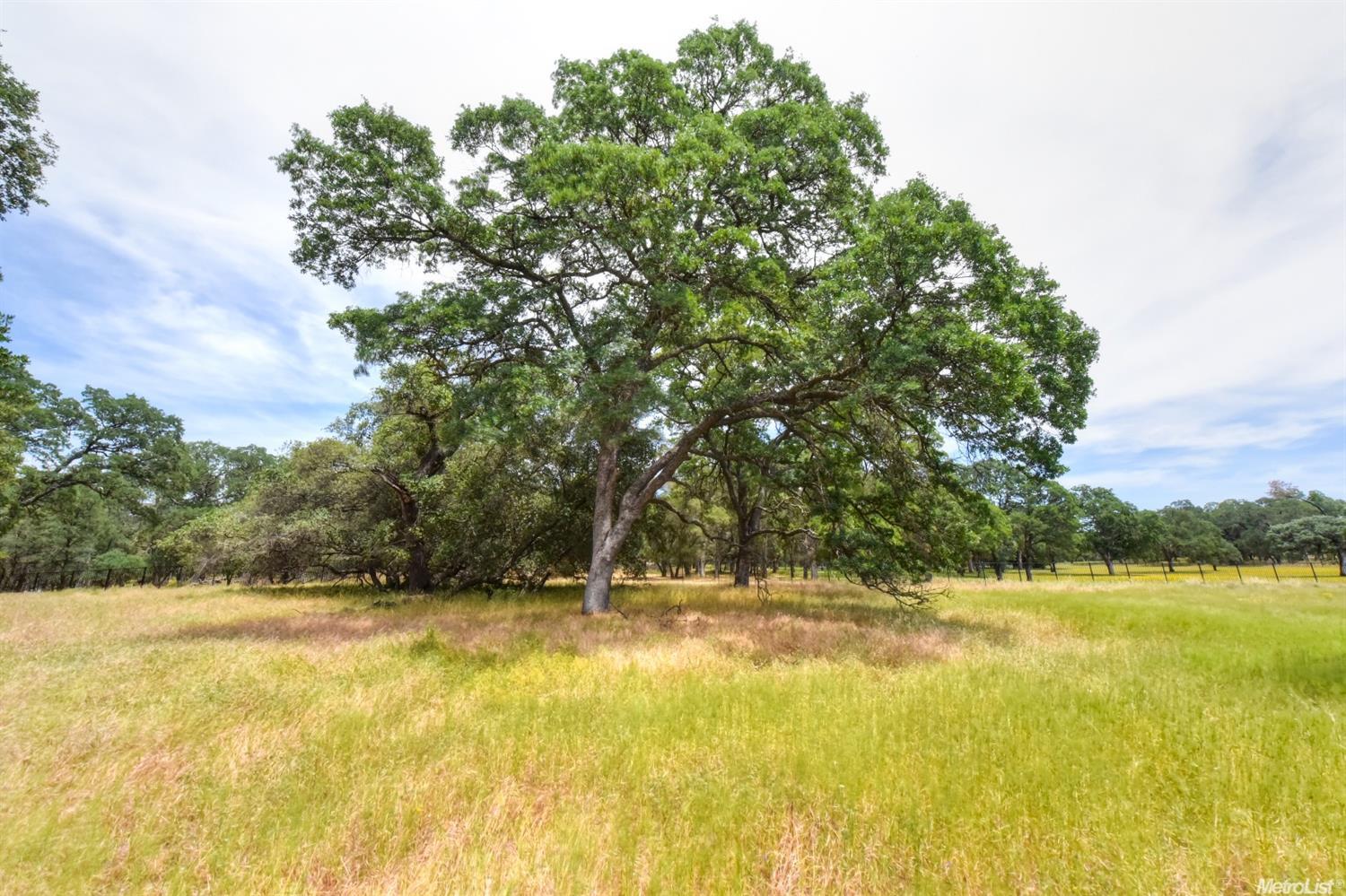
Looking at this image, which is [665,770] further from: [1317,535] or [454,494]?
[1317,535]

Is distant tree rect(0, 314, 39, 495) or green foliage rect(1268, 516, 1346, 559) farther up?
distant tree rect(0, 314, 39, 495)

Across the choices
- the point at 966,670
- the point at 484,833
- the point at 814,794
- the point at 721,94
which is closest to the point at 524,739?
the point at 484,833

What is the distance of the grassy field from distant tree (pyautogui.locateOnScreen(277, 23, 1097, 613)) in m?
5.97

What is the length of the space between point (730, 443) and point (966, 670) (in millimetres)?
12050

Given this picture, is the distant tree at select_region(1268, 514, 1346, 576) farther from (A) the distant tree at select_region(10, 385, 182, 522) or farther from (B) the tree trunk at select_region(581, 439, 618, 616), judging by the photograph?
(A) the distant tree at select_region(10, 385, 182, 522)

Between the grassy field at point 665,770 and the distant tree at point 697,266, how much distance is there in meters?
5.97

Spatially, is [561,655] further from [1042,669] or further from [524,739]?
[1042,669]

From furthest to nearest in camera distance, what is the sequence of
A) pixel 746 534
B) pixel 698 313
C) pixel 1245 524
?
pixel 1245 524 < pixel 746 534 < pixel 698 313

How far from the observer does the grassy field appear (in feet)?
11.8

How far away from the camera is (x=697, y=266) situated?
42.0ft

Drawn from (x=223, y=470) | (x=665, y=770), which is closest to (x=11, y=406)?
(x=665, y=770)

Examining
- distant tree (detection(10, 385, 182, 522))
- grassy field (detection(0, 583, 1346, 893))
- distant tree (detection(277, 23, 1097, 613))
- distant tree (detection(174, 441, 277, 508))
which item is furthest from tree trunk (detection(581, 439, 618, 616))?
distant tree (detection(174, 441, 277, 508))

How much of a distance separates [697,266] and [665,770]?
433 inches

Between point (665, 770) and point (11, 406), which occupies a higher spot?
point (11, 406)
